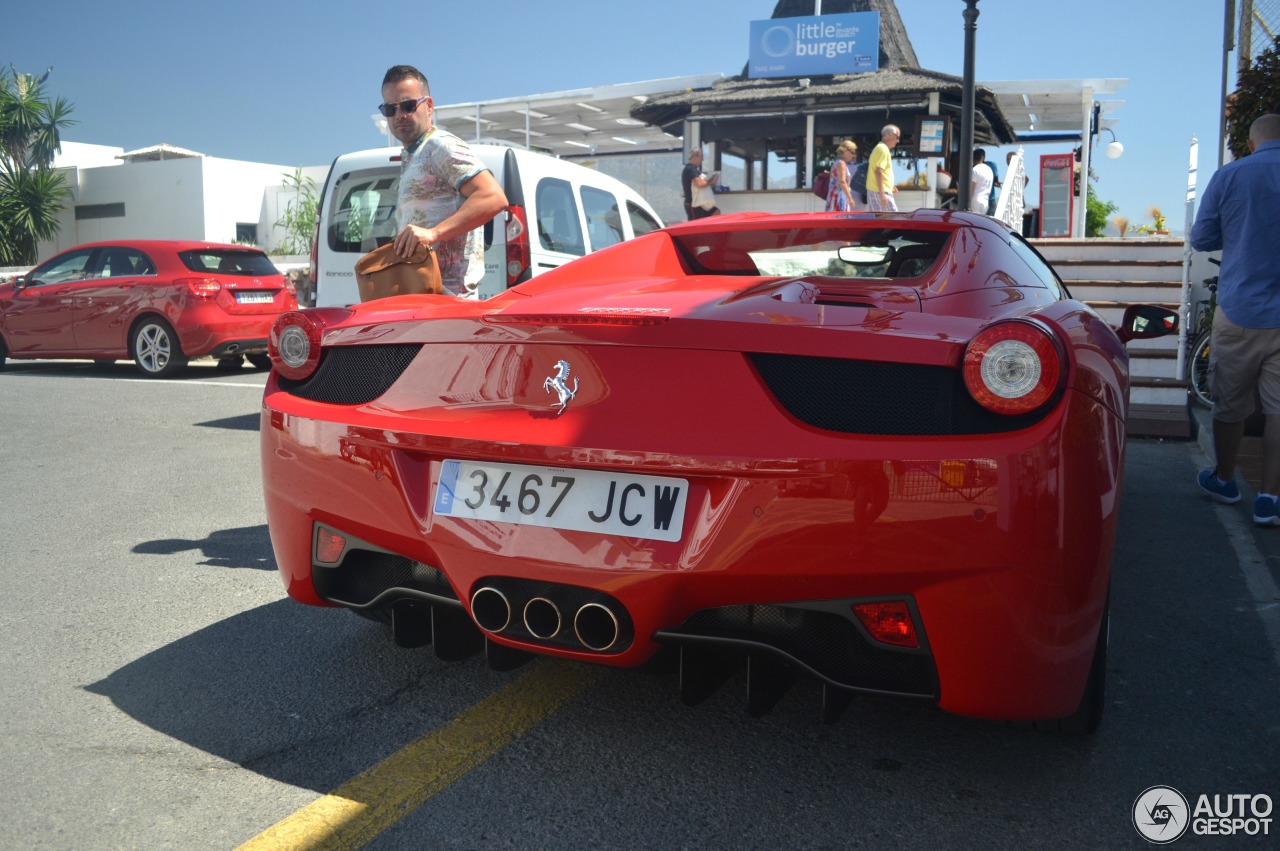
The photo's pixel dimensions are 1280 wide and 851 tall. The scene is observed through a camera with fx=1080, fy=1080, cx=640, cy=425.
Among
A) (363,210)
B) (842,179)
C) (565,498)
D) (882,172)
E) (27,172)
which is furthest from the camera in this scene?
(27,172)

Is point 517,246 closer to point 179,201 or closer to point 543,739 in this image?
point 543,739

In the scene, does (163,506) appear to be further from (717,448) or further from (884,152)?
(884,152)

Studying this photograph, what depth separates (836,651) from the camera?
2.17 m

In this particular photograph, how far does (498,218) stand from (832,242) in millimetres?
4059

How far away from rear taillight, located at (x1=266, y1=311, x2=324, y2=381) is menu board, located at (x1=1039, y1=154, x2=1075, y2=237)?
832 inches

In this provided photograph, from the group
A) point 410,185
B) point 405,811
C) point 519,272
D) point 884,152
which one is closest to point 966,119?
point 884,152

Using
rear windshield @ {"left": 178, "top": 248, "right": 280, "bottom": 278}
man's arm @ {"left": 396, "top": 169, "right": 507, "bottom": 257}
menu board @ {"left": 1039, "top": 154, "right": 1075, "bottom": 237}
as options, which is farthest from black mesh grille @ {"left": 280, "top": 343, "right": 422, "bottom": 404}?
menu board @ {"left": 1039, "top": 154, "right": 1075, "bottom": 237}

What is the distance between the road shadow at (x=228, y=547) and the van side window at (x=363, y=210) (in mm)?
3309

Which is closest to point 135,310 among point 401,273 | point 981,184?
point 401,273

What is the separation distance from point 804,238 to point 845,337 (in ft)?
4.52

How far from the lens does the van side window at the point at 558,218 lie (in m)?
7.41

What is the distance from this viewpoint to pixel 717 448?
2125 mm

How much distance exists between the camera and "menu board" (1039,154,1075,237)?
71.2 ft

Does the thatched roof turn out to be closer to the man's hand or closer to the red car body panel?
the red car body panel
